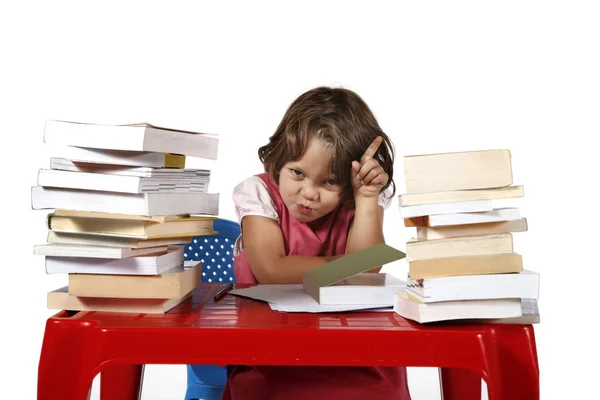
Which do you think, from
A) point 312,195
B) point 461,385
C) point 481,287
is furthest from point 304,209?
point 481,287

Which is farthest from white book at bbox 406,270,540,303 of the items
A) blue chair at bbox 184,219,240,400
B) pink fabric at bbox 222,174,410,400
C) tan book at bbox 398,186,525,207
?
blue chair at bbox 184,219,240,400

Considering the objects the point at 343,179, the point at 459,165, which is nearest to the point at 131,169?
the point at 459,165

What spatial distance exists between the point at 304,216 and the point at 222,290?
1.59ft

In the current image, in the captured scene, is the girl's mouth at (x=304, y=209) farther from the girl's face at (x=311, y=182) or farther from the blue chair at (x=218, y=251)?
the blue chair at (x=218, y=251)

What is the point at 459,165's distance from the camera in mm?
1231

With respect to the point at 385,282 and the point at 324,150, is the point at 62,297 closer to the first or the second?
the point at 385,282

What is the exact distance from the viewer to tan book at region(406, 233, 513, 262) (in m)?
1.22

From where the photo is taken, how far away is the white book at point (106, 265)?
1309mm

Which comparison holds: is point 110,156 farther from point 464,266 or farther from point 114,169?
point 464,266

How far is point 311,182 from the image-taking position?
188 centimetres

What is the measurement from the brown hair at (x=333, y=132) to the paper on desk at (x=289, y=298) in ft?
1.22

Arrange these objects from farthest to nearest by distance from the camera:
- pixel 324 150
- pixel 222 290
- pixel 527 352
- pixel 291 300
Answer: pixel 324 150 → pixel 222 290 → pixel 291 300 → pixel 527 352

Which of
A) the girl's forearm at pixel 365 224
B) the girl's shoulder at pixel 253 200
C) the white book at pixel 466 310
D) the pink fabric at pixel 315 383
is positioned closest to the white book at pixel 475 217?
the white book at pixel 466 310

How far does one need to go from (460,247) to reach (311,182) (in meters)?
0.71
